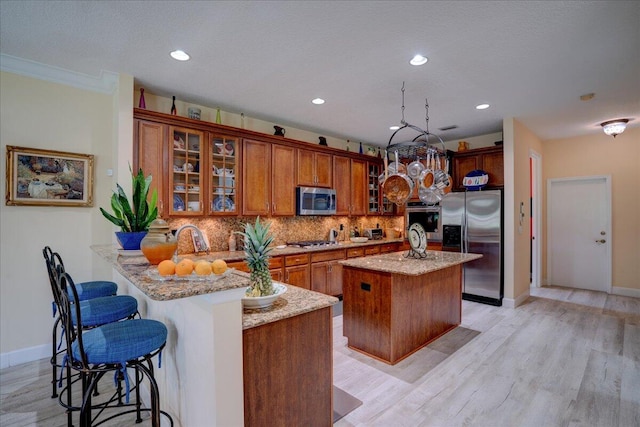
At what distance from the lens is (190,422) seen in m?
1.64

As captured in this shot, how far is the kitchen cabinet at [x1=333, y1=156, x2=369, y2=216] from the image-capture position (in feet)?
17.4

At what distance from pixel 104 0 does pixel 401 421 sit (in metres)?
3.45

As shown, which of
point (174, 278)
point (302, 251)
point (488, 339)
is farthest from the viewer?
point (302, 251)

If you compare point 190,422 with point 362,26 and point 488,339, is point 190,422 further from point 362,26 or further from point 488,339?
point 488,339

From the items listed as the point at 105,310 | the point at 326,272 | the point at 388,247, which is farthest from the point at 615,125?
the point at 105,310

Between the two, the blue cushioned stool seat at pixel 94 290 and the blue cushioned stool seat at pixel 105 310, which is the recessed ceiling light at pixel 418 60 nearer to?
the blue cushioned stool seat at pixel 105 310

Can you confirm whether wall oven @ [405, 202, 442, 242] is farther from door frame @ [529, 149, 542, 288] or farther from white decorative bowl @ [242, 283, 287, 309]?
white decorative bowl @ [242, 283, 287, 309]

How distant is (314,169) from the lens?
4.90m

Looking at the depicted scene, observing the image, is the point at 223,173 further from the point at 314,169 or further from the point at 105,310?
the point at 105,310

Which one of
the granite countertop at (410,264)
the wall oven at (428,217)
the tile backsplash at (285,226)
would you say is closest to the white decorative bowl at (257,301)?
the granite countertop at (410,264)

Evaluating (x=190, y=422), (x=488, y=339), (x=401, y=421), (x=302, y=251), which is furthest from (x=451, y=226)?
(x=190, y=422)

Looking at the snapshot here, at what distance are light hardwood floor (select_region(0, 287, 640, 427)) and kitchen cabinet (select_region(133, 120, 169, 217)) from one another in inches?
76.2

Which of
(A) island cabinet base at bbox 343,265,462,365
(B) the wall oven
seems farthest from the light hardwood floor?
(B) the wall oven

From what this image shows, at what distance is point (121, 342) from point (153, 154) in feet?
7.88
